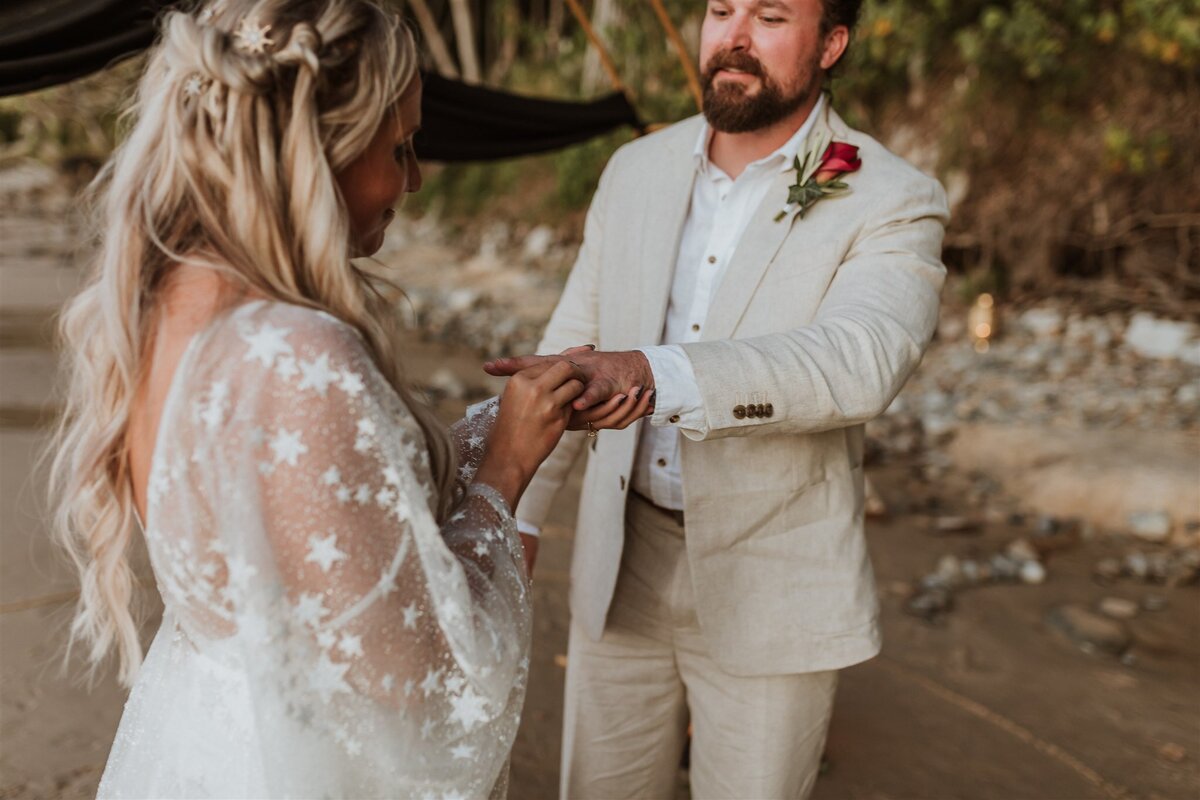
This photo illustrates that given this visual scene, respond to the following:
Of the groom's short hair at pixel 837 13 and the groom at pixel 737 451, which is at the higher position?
the groom's short hair at pixel 837 13

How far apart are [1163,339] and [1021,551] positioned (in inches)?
137

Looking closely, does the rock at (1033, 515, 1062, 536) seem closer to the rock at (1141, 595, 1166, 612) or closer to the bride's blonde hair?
the rock at (1141, 595, 1166, 612)

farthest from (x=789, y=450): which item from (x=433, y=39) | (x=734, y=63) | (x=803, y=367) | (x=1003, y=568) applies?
(x=433, y=39)

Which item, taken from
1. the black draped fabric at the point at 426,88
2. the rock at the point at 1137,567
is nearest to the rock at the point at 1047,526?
the rock at the point at 1137,567

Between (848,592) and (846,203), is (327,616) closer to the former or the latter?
(848,592)

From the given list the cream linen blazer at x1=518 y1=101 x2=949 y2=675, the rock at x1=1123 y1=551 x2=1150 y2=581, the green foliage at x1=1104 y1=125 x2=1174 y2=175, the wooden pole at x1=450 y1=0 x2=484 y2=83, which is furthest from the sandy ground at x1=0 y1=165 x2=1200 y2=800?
the wooden pole at x1=450 y1=0 x2=484 y2=83

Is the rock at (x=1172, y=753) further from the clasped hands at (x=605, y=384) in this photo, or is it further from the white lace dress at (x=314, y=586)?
the white lace dress at (x=314, y=586)

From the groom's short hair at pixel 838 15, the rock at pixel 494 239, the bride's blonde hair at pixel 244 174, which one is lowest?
the rock at pixel 494 239

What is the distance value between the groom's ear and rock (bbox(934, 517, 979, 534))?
3884mm

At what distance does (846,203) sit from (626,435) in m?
0.69

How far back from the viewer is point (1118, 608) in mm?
5062

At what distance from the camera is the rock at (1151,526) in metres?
5.78

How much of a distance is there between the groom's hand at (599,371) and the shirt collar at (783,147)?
75 cm

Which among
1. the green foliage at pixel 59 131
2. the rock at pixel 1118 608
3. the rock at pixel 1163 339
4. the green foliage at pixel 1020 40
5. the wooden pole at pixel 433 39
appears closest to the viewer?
the rock at pixel 1118 608
